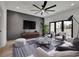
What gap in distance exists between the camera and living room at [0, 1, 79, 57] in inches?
92.6

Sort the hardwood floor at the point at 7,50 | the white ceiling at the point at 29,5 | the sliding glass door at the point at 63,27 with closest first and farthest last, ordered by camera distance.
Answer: the white ceiling at the point at 29,5
the hardwood floor at the point at 7,50
the sliding glass door at the point at 63,27

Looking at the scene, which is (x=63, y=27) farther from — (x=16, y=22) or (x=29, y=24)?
(x=16, y=22)

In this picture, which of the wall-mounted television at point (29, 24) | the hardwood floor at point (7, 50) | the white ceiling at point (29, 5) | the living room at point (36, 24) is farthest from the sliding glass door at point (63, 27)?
the hardwood floor at point (7, 50)

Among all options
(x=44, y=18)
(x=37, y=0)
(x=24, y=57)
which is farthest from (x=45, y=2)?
(x=24, y=57)

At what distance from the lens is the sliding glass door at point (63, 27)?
2545mm

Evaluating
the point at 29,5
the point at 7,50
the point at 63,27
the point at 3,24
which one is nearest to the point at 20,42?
the point at 7,50

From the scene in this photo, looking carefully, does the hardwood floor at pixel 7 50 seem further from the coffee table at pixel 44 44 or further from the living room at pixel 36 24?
the coffee table at pixel 44 44

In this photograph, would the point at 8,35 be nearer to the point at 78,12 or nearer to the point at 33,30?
the point at 33,30

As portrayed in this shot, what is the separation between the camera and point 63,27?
257 centimetres

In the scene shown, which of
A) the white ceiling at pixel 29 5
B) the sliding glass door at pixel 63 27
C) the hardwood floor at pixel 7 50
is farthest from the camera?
the sliding glass door at pixel 63 27

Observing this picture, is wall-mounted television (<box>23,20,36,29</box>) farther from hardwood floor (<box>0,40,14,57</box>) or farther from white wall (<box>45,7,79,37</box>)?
hardwood floor (<box>0,40,14,57</box>)

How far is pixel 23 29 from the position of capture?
248 cm

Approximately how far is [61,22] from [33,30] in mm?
1042

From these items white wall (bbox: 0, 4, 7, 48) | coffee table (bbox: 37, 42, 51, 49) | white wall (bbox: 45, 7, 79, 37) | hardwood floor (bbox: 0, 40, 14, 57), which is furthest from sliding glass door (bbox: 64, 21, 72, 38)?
white wall (bbox: 0, 4, 7, 48)
